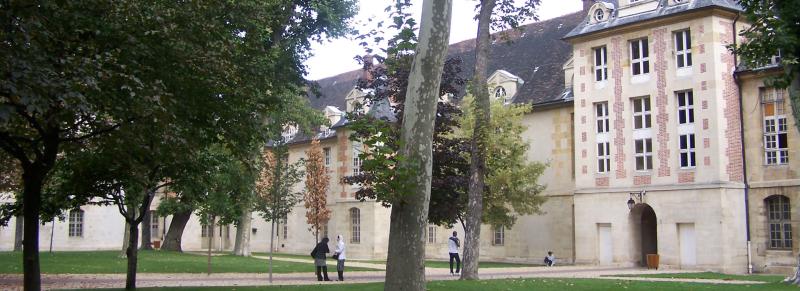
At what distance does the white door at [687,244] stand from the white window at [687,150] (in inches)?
90.6

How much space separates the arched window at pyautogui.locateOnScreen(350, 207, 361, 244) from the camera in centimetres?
4568

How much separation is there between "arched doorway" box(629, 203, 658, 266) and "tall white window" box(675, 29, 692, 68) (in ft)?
18.9

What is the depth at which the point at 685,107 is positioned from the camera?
32.0 m

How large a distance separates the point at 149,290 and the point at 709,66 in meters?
22.4

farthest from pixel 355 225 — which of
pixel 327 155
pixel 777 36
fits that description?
pixel 777 36

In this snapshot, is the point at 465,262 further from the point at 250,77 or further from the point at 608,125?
the point at 608,125

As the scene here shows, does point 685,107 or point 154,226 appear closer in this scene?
point 685,107

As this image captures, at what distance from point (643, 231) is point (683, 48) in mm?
7782

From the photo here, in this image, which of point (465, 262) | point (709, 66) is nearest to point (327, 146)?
point (709, 66)

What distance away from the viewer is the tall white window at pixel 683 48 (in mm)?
31922

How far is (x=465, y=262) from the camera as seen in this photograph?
71.5 ft

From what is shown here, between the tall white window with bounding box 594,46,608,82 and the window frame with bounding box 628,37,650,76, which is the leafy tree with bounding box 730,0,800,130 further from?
the tall white window with bounding box 594,46,608,82

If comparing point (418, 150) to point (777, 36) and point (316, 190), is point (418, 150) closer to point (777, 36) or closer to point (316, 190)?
point (777, 36)

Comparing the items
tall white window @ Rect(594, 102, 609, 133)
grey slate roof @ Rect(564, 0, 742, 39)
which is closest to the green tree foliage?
tall white window @ Rect(594, 102, 609, 133)
